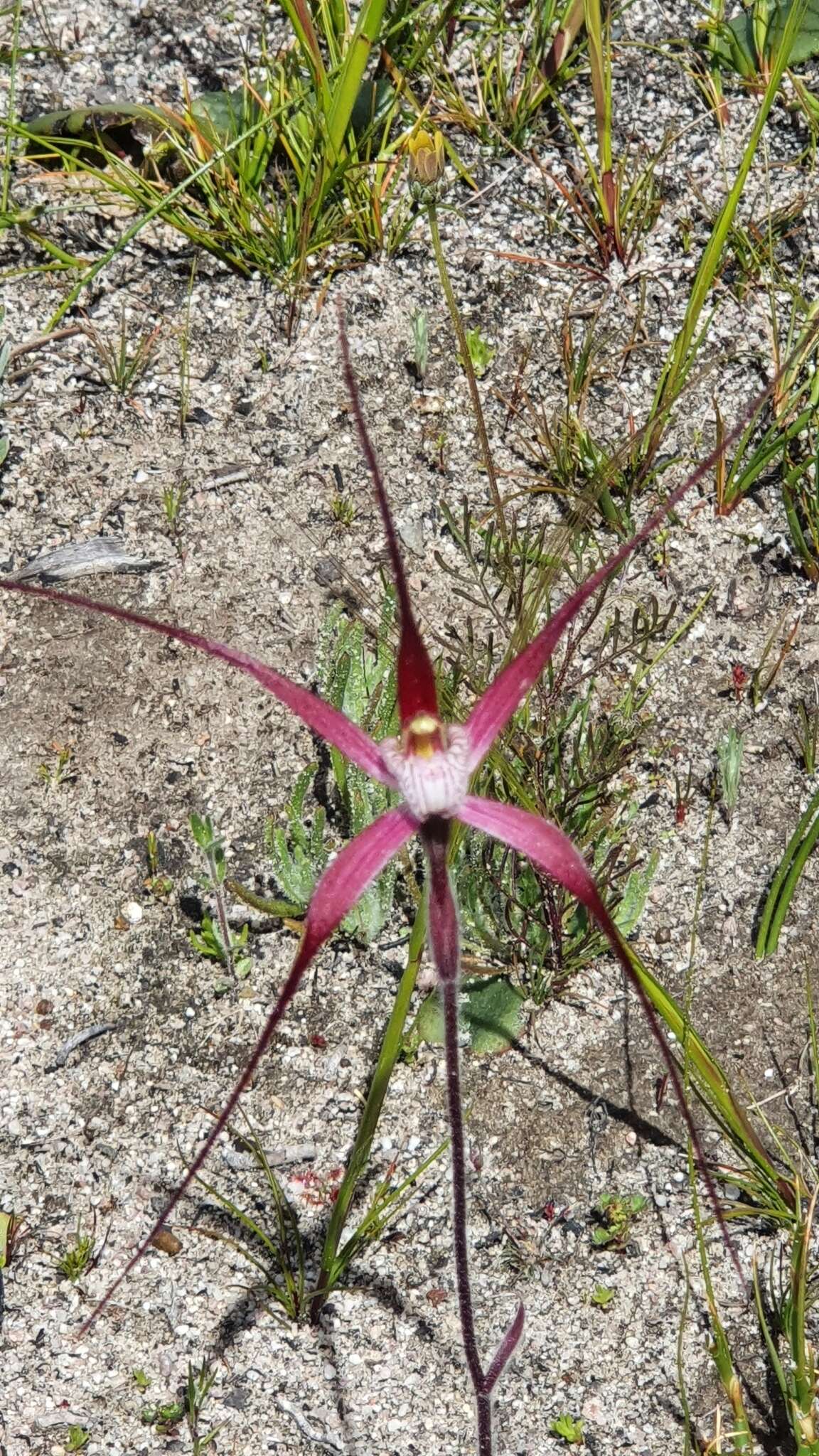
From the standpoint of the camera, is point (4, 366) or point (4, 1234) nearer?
point (4, 1234)

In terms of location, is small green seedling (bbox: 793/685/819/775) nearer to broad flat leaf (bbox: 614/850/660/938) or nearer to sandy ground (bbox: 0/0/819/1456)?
sandy ground (bbox: 0/0/819/1456)

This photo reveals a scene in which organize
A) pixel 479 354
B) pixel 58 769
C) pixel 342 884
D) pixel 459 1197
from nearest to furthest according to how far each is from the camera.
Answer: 1. pixel 342 884
2. pixel 459 1197
3. pixel 58 769
4. pixel 479 354

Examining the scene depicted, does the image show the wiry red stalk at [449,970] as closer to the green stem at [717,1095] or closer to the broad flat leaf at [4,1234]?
the green stem at [717,1095]

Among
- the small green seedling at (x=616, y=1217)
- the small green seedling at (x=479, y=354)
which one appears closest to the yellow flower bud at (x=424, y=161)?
the small green seedling at (x=479, y=354)

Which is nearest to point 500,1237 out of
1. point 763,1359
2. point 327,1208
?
point 327,1208

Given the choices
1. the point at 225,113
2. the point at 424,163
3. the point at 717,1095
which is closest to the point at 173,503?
the point at 424,163

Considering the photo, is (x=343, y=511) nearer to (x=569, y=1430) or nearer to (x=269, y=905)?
(x=269, y=905)
